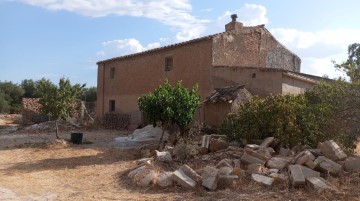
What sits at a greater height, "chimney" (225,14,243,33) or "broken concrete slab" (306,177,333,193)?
"chimney" (225,14,243,33)

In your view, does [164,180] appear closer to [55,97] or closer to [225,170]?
[225,170]

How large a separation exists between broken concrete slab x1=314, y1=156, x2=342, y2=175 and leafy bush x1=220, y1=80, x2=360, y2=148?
1.15 metres

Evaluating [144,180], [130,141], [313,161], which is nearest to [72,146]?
[130,141]

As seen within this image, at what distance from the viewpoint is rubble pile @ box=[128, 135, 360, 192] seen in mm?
8172

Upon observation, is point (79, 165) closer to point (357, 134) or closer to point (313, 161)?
point (313, 161)

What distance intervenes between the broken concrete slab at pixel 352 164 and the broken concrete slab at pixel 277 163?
4.55 feet

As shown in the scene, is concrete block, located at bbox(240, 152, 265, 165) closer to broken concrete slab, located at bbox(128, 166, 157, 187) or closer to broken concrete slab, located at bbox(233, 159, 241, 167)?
broken concrete slab, located at bbox(233, 159, 241, 167)

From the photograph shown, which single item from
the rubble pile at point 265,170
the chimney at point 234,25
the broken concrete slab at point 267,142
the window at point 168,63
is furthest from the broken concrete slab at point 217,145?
the window at point 168,63

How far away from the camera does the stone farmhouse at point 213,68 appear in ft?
54.4

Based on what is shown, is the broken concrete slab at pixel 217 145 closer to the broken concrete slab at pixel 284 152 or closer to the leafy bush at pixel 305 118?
the leafy bush at pixel 305 118

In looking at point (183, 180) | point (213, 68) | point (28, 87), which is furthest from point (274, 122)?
point (28, 87)

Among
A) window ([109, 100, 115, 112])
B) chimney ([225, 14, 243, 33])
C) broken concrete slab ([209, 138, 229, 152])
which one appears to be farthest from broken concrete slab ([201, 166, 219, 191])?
window ([109, 100, 115, 112])

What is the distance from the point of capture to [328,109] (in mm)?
9656

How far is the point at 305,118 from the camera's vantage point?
36.8ft
